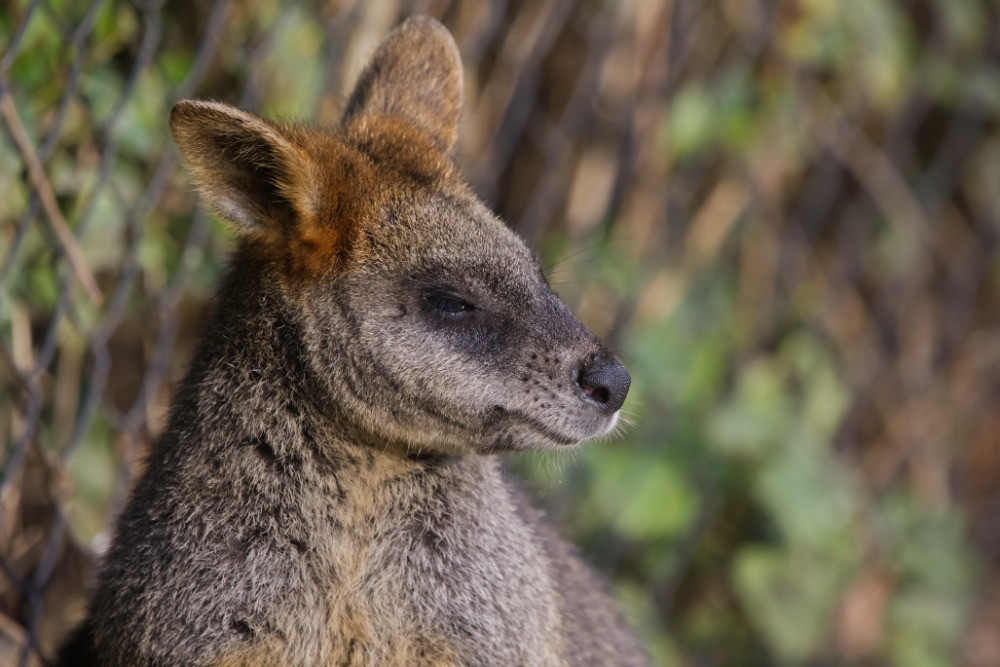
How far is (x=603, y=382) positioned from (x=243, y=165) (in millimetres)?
826

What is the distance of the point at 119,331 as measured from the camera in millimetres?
3799

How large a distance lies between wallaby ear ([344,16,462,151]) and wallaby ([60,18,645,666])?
339 mm

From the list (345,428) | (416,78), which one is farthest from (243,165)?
(416,78)

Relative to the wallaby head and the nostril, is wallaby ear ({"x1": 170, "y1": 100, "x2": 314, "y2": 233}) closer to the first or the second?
the wallaby head

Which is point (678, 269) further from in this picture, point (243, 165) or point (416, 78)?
point (243, 165)

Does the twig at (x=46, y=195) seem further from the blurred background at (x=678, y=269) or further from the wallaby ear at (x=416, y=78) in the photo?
the wallaby ear at (x=416, y=78)

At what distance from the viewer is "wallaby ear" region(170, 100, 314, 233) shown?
7.08 feet

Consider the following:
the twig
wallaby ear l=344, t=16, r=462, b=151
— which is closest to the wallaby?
wallaby ear l=344, t=16, r=462, b=151

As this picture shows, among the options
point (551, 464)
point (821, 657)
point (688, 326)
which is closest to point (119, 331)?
point (551, 464)

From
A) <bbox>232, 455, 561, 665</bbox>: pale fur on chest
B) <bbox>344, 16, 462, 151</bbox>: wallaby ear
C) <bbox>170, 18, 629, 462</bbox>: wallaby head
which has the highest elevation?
<bbox>344, 16, 462, 151</bbox>: wallaby ear

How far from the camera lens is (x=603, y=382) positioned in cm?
239

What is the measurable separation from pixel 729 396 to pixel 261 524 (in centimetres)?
255

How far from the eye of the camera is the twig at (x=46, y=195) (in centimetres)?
265

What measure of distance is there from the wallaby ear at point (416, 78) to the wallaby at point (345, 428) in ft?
1.11
